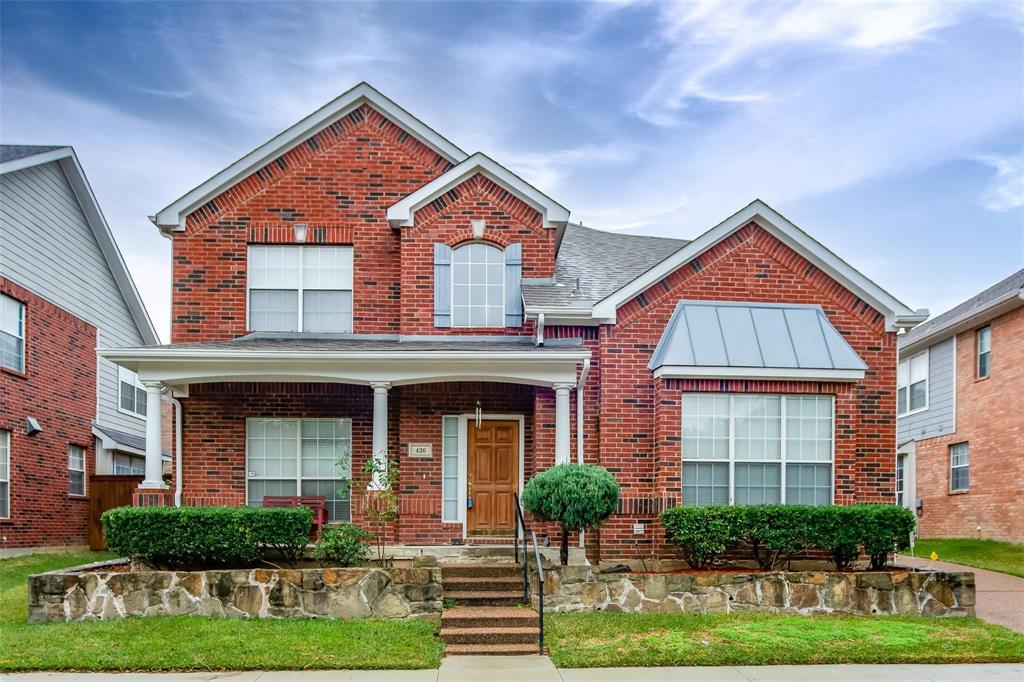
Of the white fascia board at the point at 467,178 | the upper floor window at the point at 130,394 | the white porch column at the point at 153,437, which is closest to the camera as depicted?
the white porch column at the point at 153,437

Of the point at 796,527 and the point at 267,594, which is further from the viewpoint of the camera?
the point at 796,527

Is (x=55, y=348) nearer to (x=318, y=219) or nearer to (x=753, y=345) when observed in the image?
(x=318, y=219)

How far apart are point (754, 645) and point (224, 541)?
6.78 metres

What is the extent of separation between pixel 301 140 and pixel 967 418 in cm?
1615

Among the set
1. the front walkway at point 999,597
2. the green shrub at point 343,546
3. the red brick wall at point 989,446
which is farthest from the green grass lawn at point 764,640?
the red brick wall at point 989,446

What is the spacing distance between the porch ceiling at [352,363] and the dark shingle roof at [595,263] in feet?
4.00

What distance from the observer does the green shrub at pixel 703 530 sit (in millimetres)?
13469

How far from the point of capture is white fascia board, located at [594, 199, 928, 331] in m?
15.2

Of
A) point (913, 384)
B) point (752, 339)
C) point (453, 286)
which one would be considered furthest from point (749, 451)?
point (913, 384)

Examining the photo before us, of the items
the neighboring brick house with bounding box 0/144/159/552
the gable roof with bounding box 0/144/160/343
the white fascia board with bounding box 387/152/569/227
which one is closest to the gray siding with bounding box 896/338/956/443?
the white fascia board with bounding box 387/152/569/227

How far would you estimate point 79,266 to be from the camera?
872 inches

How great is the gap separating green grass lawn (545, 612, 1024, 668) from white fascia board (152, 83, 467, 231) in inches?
342

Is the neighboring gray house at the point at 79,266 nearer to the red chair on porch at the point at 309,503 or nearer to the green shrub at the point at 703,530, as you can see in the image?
the red chair on porch at the point at 309,503

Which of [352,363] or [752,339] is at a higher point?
[752,339]
